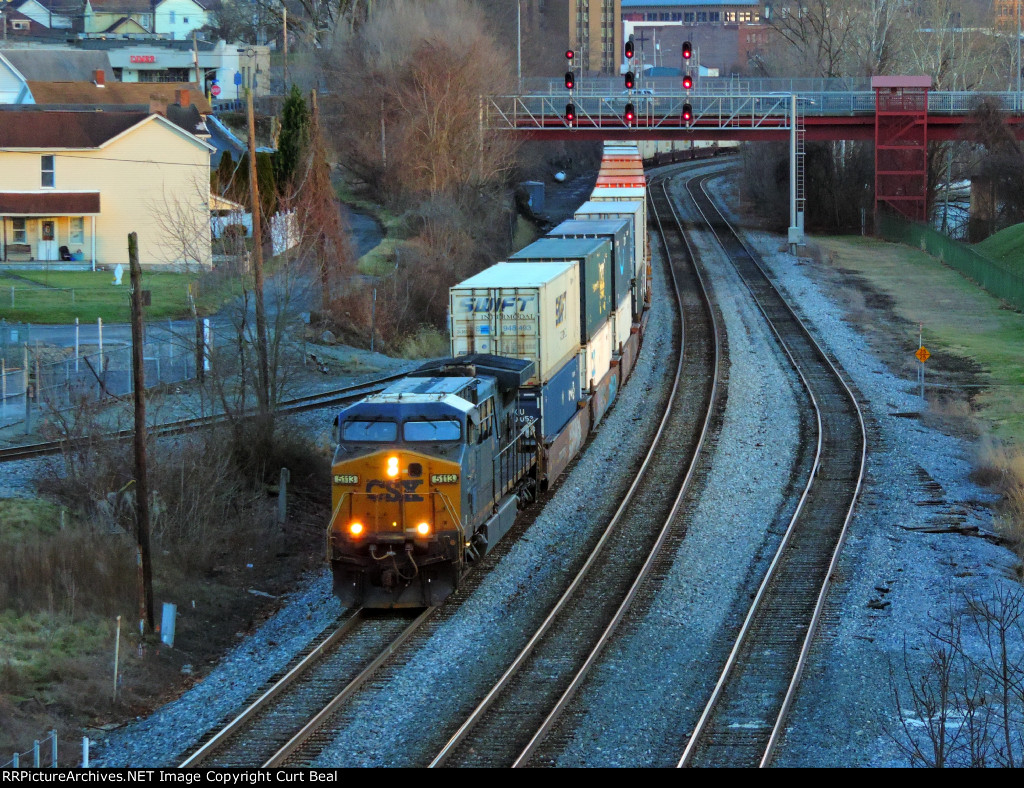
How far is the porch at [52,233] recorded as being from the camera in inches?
1886

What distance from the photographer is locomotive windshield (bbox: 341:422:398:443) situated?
17.2 meters

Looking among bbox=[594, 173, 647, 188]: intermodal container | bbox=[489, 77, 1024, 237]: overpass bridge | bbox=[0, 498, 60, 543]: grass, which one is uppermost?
bbox=[489, 77, 1024, 237]: overpass bridge

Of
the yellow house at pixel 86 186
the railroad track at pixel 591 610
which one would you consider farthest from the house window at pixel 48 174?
the railroad track at pixel 591 610

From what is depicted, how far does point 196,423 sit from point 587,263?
9.12 meters

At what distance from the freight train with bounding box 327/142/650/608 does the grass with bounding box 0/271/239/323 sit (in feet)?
35.8

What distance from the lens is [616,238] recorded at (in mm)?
32312

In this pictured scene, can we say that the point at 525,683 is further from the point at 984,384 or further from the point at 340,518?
the point at 984,384

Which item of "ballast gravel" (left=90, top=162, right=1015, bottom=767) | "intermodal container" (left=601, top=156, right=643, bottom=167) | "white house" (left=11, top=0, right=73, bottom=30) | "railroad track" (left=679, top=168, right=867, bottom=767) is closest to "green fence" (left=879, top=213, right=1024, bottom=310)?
"intermodal container" (left=601, top=156, right=643, bottom=167)

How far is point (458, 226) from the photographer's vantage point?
1994 inches

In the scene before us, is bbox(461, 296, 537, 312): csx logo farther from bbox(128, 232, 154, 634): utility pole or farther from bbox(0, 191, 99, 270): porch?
bbox(0, 191, 99, 270): porch

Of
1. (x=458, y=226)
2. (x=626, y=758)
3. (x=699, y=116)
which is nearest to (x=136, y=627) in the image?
(x=626, y=758)

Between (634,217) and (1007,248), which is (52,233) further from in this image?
(1007,248)

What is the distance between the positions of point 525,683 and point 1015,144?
5581cm

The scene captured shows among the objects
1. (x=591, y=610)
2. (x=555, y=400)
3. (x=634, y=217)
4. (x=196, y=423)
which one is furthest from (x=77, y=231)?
(x=591, y=610)
